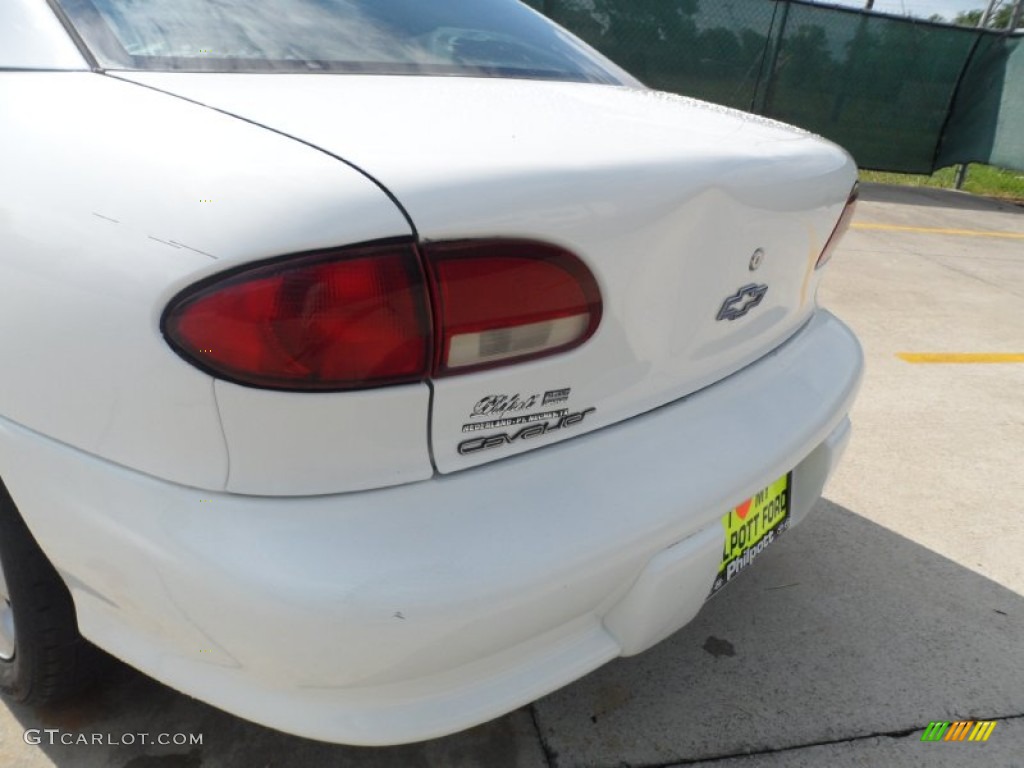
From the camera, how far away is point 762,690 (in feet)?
6.07

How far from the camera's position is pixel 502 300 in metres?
1.08

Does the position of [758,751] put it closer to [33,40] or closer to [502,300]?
[502,300]

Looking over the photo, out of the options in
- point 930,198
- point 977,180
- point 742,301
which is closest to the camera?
point 742,301

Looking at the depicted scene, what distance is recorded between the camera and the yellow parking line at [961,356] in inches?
159

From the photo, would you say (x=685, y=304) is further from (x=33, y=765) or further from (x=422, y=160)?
(x=33, y=765)

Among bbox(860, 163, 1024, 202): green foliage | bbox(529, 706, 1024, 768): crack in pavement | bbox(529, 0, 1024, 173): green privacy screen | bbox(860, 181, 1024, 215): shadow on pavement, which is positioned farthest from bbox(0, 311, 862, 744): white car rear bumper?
bbox(860, 163, 1024, 202): green foliage

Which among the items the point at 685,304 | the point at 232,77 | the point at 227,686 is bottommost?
the point at 227,686

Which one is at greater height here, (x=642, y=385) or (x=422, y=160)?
(x=422, y=160)

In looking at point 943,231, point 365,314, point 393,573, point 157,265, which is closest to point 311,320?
point 365,314

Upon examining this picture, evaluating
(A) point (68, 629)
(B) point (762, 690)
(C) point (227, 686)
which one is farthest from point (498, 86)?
(B) point (762, 690)

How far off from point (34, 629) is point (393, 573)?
857 mm

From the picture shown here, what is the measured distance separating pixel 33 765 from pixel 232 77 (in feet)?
4.40

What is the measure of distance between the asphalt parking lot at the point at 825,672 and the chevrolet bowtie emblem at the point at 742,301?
0.90 meters

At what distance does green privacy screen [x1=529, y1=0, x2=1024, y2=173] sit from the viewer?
29.5 ft
